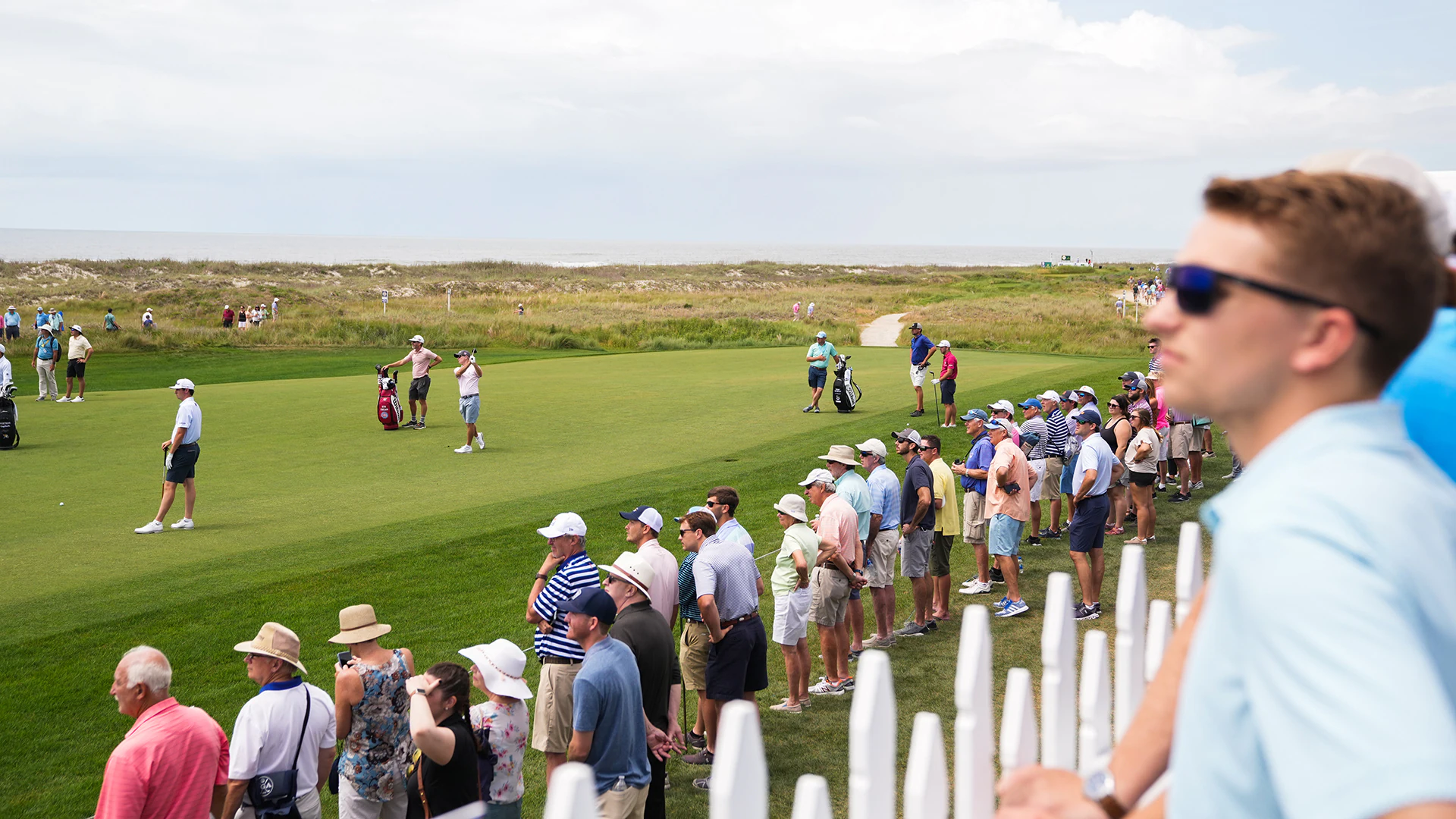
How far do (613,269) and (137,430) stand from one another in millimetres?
103666

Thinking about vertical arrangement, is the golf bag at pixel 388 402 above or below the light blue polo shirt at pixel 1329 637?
below

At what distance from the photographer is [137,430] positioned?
19.6m

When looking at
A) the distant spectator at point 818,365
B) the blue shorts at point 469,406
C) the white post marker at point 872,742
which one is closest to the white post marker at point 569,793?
the white post marker at point 872,742

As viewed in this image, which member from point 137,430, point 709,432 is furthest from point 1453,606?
point 137,430

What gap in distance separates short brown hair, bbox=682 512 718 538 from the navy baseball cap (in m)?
2.39

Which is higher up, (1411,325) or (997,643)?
(1411,325)

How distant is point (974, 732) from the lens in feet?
7.54

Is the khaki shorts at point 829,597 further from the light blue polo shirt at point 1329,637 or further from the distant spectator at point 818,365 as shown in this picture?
the distant spectator at point 818,365

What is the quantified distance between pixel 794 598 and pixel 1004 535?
269cm

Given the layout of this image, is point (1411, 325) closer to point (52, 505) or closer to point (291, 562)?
point (291, 562)

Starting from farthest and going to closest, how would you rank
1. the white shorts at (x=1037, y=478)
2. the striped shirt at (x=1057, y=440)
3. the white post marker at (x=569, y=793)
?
the striped shirt at (x=1057, y=440), the white shorts at (x=1037, y=478), the white post marker at (x=569, y=793)

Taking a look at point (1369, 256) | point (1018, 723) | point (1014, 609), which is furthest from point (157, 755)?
point (1014, 609)

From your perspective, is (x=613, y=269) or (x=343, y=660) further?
(x=613, y=269)

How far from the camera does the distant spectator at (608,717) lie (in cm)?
561
